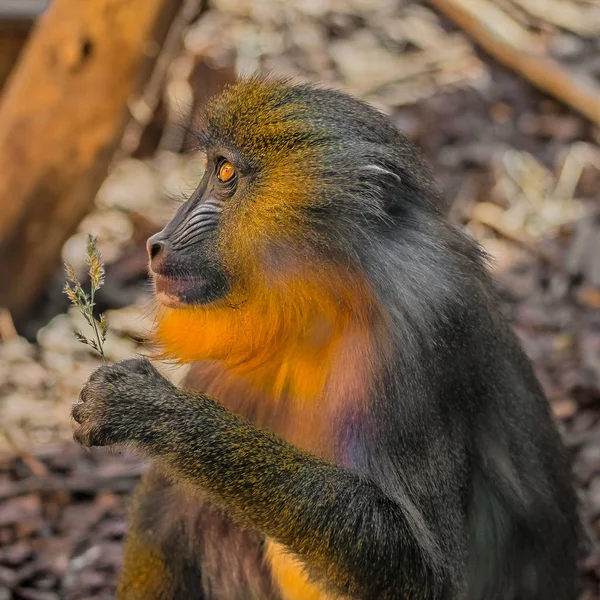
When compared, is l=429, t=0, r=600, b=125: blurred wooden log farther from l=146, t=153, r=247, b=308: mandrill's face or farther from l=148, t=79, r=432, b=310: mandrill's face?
l=146, t=153, r=247, b=308: mandrill's face

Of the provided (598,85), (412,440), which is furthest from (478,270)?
(598,85)

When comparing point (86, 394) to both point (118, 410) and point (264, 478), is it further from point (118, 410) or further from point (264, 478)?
point (264, 478)

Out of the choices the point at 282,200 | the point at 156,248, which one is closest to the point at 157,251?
the point at 156,248

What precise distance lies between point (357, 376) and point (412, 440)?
22cm

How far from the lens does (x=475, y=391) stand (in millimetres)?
3191

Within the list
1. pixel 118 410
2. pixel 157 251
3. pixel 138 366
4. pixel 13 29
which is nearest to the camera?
pixel 118 410

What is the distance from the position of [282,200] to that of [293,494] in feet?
2.50

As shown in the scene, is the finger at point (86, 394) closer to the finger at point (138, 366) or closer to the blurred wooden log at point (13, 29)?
the finger at point (138, 366)

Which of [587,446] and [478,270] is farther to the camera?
[587,446]

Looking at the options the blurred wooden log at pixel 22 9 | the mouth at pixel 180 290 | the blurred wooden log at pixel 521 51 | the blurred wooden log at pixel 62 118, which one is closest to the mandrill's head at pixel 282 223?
the mouth at pixel 180 290

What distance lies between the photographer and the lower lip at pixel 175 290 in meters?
3.02

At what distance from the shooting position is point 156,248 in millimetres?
3070

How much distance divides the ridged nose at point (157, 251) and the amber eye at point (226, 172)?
0.24 metres

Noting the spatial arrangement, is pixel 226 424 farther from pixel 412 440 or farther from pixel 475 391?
pixel 475 391
